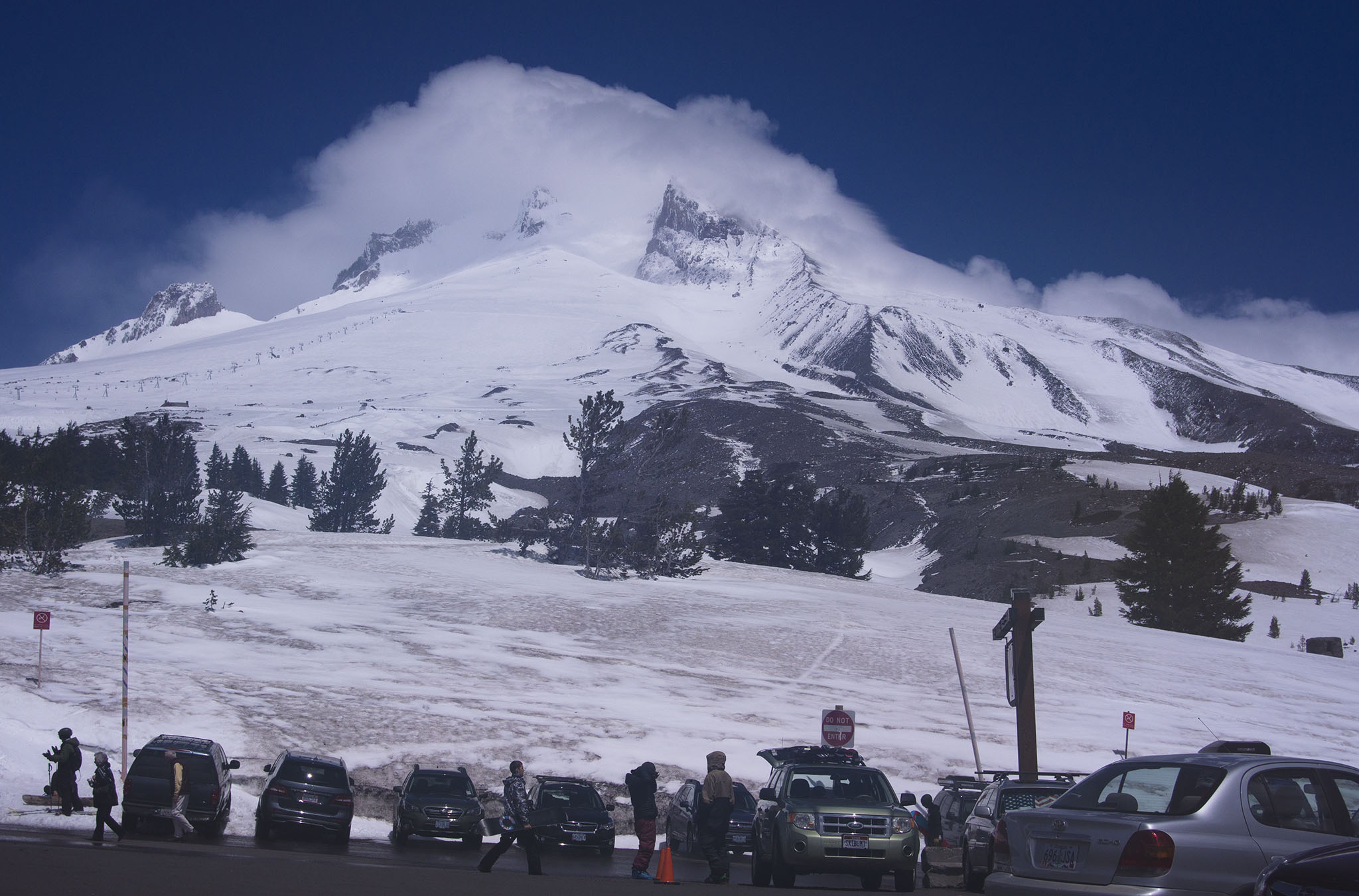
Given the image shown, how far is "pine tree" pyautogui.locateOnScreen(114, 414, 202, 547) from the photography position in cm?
5772

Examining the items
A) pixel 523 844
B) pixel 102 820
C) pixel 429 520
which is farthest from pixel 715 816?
pixel 429 520

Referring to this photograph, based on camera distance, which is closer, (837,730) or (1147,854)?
(1147,854)

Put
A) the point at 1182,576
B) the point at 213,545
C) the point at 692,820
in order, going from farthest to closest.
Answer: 1. the point at 1182,576
2. the point at 213,545
3. the point at 692,820

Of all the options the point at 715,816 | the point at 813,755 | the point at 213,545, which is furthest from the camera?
the point at 213,545

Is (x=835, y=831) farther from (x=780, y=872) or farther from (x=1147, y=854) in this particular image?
(x=1147, y=854)

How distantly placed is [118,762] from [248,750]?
2402 mm

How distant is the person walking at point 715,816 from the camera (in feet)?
44.7

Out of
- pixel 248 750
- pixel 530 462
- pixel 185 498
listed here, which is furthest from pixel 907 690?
pixel 530 462

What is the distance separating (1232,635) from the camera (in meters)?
54.8

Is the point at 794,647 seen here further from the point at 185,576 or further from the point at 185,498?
the point at 185,498

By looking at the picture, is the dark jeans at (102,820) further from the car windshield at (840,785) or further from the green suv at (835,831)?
the car windshield at (840,785)

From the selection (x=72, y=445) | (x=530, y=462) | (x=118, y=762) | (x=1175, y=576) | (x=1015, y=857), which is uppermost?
(x=530, y=462)

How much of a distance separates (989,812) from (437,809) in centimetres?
857

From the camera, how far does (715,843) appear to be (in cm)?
1380
